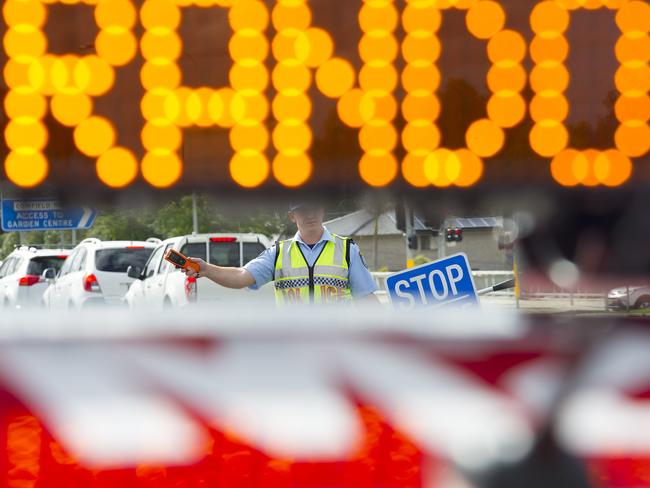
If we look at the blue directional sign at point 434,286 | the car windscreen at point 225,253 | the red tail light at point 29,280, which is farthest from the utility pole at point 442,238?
the red tail light at point 29,280

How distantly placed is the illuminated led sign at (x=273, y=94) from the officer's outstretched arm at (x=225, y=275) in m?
0.85

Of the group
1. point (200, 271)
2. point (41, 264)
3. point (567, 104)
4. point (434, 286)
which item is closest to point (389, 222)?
point (567, 104)

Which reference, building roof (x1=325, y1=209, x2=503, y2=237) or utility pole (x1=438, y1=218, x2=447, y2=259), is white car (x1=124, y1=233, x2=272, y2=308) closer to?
building roof (x1=325, y1=209, x2=503, y2=237)

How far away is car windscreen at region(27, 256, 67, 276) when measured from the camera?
14099 mm

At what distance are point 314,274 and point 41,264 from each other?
12528 millimetres

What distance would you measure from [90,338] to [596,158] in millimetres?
1512

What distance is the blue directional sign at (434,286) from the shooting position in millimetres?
3557

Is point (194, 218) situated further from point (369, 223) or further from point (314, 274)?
point (314, 274)

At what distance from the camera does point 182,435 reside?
1.13 metres

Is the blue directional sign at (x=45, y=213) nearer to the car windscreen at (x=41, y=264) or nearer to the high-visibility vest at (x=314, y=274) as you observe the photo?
the high-visibility vest at (x=314, y=274)

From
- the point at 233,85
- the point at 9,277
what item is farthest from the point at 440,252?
the point at 9,277

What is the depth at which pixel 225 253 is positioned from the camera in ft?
13.5

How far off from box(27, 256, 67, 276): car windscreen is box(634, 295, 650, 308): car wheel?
12.5 m

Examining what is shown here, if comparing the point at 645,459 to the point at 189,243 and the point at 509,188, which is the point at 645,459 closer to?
the point at 509,188
